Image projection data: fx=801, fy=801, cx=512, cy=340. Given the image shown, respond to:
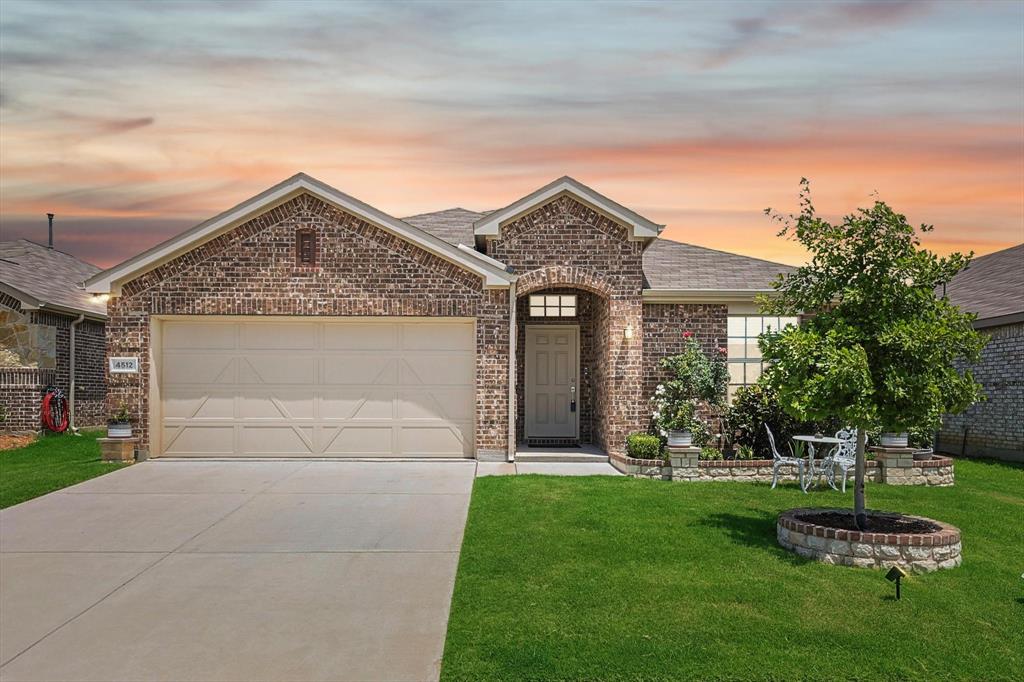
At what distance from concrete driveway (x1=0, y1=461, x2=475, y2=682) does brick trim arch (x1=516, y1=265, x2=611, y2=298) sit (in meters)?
4.18

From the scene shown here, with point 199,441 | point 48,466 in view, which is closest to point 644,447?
point 199,441

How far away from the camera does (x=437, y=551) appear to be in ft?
27.7

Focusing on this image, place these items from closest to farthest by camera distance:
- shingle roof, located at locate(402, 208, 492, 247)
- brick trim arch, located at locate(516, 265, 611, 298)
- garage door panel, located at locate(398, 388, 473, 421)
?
garage door panel, located at locate(398, 388, 473, 421), brick trim arch, located at locate(516, 265, 611, 298), shingle roof, located at locate(402, 208, 492, 247)

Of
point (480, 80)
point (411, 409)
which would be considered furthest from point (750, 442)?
point (480, 80)

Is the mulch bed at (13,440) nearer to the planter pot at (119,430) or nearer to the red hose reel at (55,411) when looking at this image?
the red hose reel at (55,411)

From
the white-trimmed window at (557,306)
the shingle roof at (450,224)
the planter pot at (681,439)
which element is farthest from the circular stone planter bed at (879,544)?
the shingle roof at (450,224)

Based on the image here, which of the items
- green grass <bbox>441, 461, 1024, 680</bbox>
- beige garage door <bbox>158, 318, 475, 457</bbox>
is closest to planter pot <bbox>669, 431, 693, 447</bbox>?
green grass <bbox>441, 461, 1024, 680</bbox>

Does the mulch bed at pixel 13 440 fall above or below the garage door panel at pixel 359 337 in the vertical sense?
below

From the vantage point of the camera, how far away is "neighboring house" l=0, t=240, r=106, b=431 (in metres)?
18.7

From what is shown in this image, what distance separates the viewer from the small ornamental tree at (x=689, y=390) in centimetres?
1363

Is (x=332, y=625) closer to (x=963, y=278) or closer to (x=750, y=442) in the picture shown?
(x=750, y=442)

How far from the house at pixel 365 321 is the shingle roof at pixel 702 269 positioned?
0.25m

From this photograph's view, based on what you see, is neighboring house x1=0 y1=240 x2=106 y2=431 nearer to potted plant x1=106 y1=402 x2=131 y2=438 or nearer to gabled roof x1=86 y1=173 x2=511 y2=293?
gabled roof x1=86 y1=173 x2=511 y2=293

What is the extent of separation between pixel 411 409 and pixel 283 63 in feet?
20.8
